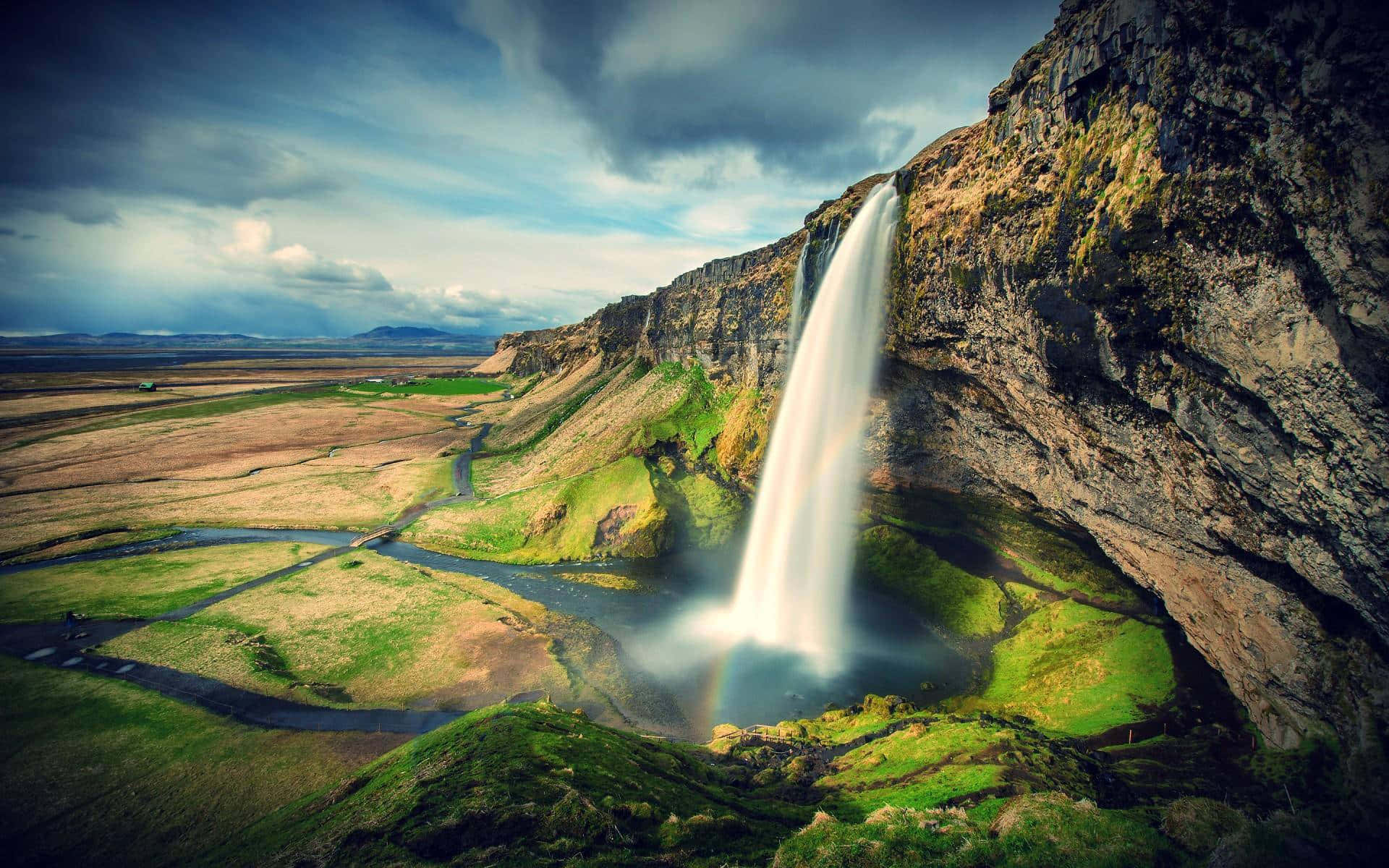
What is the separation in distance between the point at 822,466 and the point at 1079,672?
19.9 meters

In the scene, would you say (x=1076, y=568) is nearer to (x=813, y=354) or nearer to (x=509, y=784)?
(x=813, y=354)

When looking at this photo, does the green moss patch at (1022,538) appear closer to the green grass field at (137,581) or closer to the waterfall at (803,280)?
the waterfall at (803,280)

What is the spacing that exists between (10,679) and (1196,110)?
184 feet

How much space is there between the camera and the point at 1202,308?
16.4 meters

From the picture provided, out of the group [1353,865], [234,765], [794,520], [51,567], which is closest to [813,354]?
[794,520]

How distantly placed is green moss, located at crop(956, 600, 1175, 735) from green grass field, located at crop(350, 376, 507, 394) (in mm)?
149150

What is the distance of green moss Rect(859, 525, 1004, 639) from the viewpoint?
34.8 m

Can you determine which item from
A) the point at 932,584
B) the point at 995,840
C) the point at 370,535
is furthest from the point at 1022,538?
the point at 370,535

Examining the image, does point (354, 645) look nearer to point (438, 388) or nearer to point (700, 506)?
point (700, 506)

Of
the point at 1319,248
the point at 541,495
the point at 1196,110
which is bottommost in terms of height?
the point at 541,495

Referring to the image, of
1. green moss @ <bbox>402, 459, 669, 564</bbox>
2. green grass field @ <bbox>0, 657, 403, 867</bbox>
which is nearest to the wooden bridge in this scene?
green moss @ <bbox>402, 459, 669, 564</bbox>

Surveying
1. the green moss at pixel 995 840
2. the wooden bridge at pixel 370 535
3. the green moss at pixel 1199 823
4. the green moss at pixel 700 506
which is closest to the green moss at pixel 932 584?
the green moss at pixel 700 506

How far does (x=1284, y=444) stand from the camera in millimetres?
15609

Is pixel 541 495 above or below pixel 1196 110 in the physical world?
Result: below
